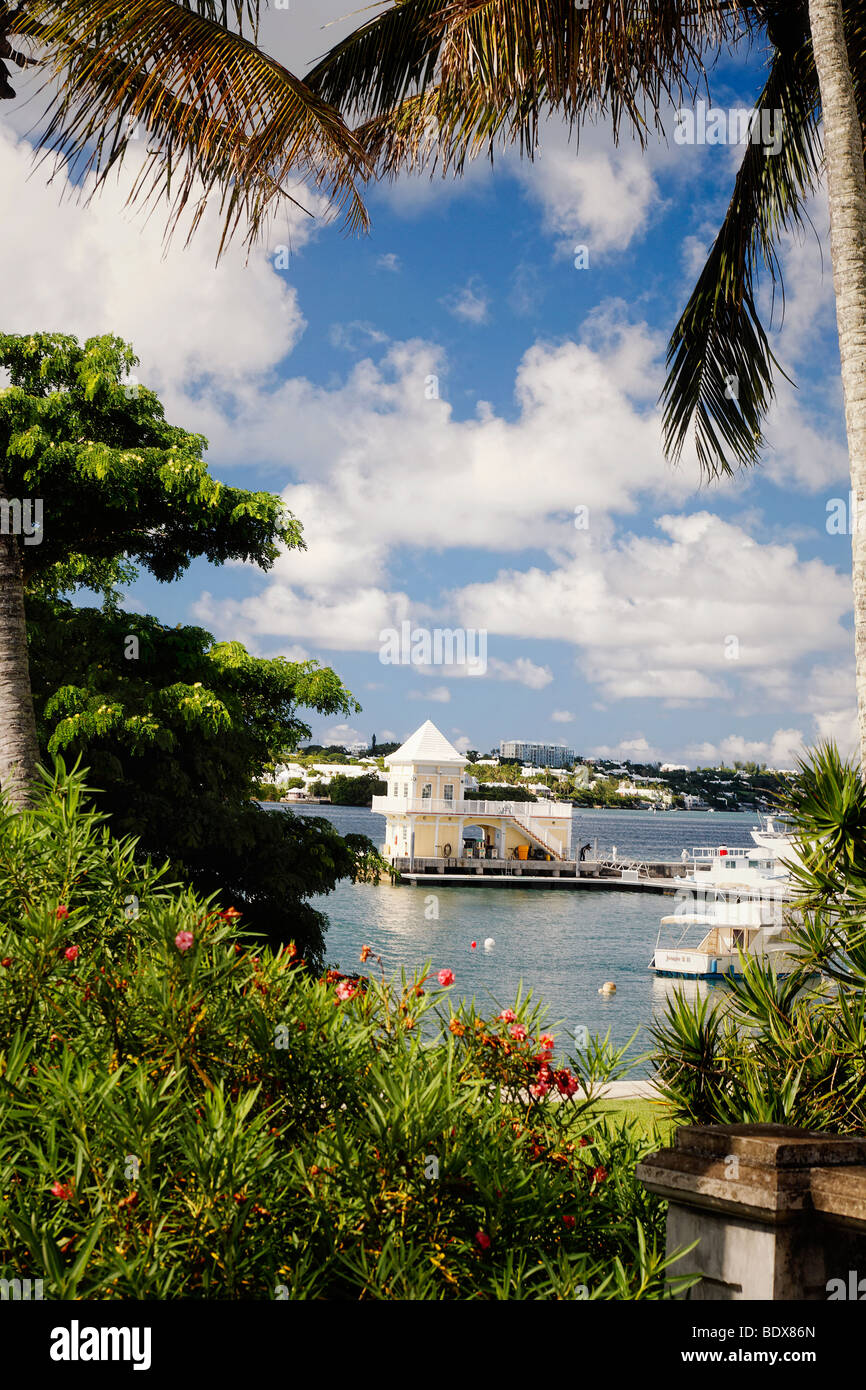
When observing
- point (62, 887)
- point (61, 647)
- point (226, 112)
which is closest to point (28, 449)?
point (61, 647)

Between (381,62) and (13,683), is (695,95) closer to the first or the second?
(381,62)

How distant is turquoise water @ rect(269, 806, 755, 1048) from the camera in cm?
3403

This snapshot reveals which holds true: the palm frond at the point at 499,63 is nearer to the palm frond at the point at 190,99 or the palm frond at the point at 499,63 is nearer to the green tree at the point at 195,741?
the palm frond at the point at 190,99

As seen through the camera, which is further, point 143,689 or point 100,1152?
point 143,689

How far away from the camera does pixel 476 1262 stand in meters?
2.54

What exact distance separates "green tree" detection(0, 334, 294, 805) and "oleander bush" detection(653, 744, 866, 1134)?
9.40 meters

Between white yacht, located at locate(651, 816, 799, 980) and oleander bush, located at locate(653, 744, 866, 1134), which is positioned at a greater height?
oleander bush, located at locate(653, 744, 866, 1134)

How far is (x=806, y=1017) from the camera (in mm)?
3896

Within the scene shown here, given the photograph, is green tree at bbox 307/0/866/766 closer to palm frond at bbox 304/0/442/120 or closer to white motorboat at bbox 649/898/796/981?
palm frond at bbox 304/0/442/120

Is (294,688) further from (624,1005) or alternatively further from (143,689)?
(624,1005)

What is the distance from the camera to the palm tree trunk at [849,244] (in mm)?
5484

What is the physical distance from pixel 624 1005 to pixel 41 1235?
33.1 m

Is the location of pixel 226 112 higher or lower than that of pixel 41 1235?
higher

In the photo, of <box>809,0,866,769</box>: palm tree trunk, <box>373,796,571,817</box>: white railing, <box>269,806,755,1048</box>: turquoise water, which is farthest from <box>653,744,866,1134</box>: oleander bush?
<box>373,796,571,817</box>: white railing
